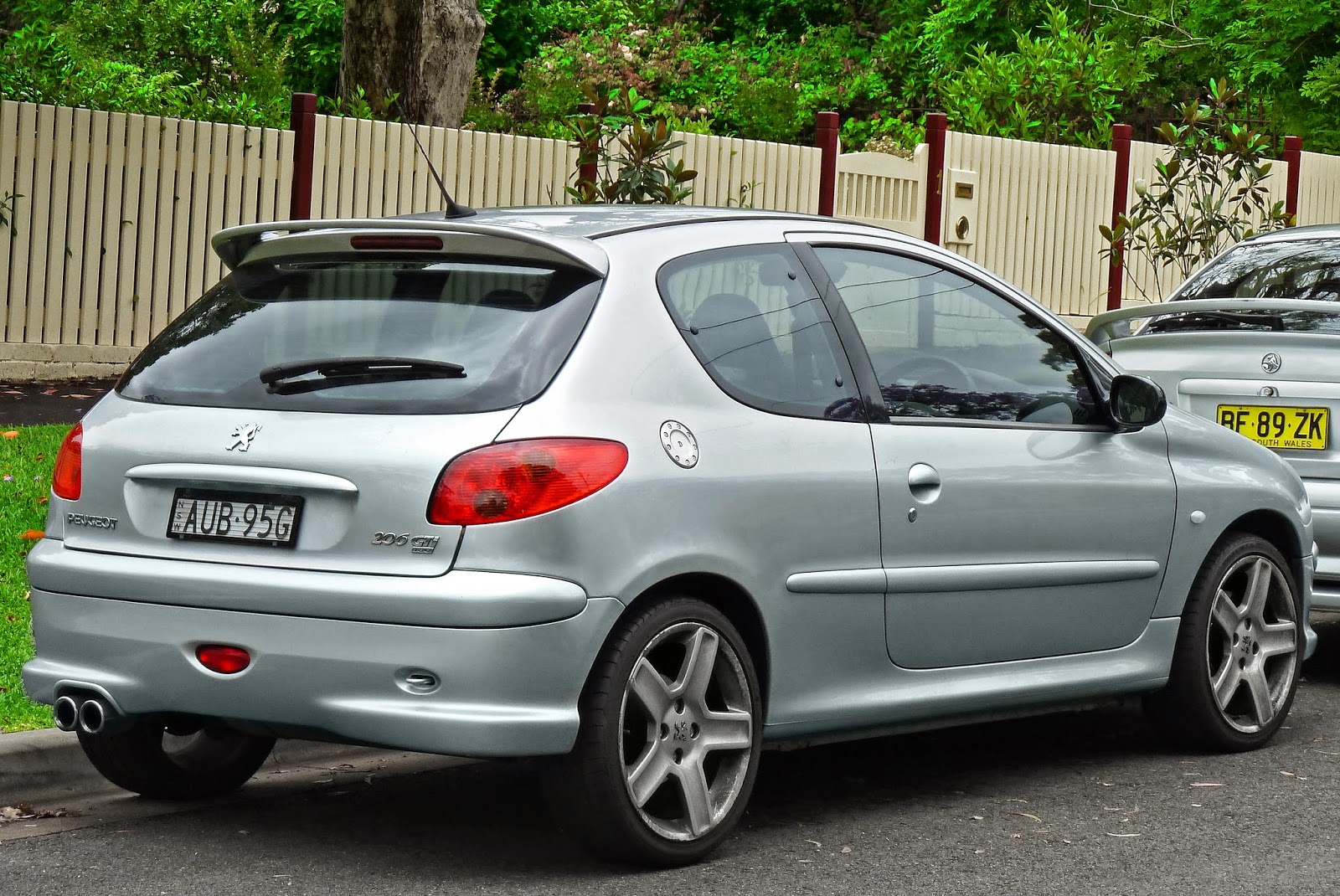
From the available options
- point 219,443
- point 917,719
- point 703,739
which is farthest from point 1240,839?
point 219,443

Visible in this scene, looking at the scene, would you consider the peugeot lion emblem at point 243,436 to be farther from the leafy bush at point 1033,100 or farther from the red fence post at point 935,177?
the leafy bush at point 1033,100

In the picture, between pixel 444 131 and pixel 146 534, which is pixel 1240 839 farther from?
pixel 444 131

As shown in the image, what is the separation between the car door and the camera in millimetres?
5172

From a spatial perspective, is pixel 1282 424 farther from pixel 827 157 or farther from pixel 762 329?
pixel 827 157

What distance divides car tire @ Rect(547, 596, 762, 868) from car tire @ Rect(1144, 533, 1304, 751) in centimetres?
193

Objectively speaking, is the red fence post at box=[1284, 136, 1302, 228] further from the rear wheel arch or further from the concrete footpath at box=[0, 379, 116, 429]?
the rear wheel arch

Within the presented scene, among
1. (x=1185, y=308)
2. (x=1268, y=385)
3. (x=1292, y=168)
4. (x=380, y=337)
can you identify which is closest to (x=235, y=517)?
(x=380, y=337)

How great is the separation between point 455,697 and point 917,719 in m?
1.57

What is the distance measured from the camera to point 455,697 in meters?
4.21

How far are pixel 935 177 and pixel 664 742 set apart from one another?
39.1 feet

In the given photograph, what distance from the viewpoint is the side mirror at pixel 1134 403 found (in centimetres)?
578

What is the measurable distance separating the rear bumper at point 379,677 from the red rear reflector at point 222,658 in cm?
2

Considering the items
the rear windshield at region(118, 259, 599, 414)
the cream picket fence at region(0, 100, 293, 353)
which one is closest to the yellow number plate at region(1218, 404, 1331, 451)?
the rear windshield at region(118, 259, 599, 414)

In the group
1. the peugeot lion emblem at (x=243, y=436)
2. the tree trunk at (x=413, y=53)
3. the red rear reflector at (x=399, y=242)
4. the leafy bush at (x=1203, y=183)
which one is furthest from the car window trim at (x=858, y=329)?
the tree trunk at (x=413, y=53)
